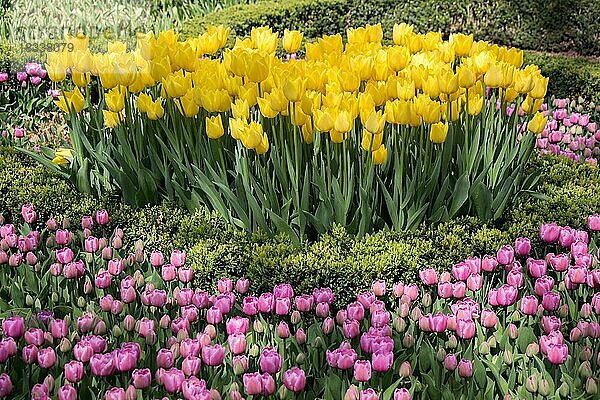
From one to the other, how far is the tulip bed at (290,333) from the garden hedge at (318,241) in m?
0.11

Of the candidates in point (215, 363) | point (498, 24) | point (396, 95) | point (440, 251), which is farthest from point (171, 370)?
point (498, 24)

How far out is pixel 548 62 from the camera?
8.20 metres

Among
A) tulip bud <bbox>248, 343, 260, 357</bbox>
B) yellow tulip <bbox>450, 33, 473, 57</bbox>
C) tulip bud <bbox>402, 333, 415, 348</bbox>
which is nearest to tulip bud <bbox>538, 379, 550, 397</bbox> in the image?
tulip bud <bbox>402, 333, 415, 348</bbox>

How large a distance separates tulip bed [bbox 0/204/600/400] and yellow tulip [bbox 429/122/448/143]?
23.0 inches

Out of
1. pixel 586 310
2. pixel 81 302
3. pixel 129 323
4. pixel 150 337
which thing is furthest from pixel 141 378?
pixel 586 310

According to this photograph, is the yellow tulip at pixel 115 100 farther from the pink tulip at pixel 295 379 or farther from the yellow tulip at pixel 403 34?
the pink tulip at pixel 295 379

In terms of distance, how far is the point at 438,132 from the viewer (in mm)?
3805

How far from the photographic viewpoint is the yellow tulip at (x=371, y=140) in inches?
143

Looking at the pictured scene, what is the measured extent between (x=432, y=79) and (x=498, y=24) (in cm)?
797

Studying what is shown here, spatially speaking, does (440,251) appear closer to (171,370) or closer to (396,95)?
(396,95)

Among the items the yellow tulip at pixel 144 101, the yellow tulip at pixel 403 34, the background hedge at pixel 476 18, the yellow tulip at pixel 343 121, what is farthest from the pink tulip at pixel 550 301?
the background hedge at pixel 476 18

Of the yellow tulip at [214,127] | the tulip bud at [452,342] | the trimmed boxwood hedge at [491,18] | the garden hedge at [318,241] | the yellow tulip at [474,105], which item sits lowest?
the trimmed boxwood hedge at [491,18]

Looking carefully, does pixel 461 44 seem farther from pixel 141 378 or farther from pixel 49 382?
pixel 49 382

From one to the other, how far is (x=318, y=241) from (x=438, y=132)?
0.74 meters
